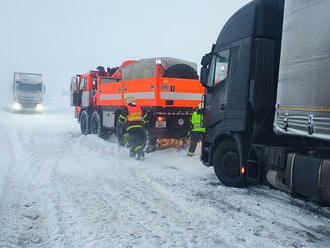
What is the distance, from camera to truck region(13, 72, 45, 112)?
2795 centimetres

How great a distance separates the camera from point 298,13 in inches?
168

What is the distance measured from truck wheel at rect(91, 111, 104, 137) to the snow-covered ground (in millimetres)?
5472

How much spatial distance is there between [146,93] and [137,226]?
5923 mm

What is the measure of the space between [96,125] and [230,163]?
889 centimetres

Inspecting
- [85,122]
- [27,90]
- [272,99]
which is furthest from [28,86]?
[272,99]

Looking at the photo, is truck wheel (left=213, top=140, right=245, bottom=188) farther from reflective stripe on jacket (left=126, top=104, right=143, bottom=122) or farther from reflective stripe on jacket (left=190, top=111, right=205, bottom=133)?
reflective stripe on jacket (left=126, top=104, right=143, bottom=122)

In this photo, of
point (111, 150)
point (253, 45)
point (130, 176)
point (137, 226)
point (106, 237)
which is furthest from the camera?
point (111, 150)

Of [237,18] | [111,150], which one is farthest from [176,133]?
[237,18]

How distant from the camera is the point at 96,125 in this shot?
45.2 ft

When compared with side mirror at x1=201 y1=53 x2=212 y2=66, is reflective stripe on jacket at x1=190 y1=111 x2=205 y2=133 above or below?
below

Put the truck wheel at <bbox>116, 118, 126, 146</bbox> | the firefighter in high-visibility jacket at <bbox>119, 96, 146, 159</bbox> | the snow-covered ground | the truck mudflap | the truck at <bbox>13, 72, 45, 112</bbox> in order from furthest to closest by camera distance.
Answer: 1. the truck at <bbox>13, 72, 45, 112</bbox>
2. the truck wheel at <bbox>116, 118, 126, 146</bbox>
3. the firefighter in high-visibility jacket at <bbox>119, 96, 146, 159</bbox>
4. the truck mudflap
5. the snow-covered ground

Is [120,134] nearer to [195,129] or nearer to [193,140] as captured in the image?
[193,140]

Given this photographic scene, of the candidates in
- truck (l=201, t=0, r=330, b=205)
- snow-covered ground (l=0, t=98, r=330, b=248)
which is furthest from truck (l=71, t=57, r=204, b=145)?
truck (l=201, t=0, r=330, b=205)

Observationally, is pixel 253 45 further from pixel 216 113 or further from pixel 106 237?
pixel 106 237
